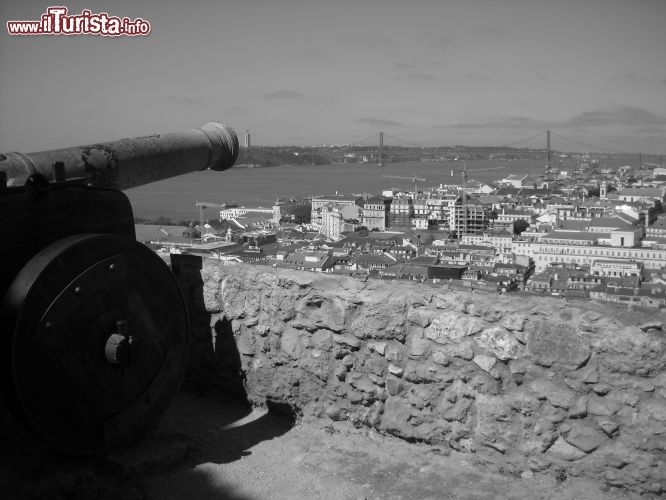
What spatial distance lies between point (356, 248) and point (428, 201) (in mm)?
30189

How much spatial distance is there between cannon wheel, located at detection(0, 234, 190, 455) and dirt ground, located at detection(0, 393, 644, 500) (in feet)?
0.32

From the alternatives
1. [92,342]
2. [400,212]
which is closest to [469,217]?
A: [400,212]

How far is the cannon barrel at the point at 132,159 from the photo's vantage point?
2.28 metres

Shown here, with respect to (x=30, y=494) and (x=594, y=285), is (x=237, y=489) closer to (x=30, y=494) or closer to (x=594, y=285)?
(x=30, y=494)

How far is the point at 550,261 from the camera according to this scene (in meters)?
42.8

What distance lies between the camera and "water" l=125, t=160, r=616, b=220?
69.6 m

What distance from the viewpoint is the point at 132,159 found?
2.76 m

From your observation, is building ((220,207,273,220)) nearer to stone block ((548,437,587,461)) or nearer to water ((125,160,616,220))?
water ((125,160,616,220))

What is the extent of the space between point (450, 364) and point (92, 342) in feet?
3.62

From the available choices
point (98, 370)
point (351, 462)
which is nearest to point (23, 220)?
point (98, 370)

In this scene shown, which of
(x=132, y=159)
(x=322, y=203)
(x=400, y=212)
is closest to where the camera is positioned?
(x=132, y=159)

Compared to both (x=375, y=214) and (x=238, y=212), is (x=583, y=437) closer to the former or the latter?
(x=375, y=214)

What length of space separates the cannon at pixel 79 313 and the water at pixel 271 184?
1589 inches

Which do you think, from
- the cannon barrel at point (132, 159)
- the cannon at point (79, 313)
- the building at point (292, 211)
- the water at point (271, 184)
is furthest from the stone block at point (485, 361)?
the building at point (292, 211)
